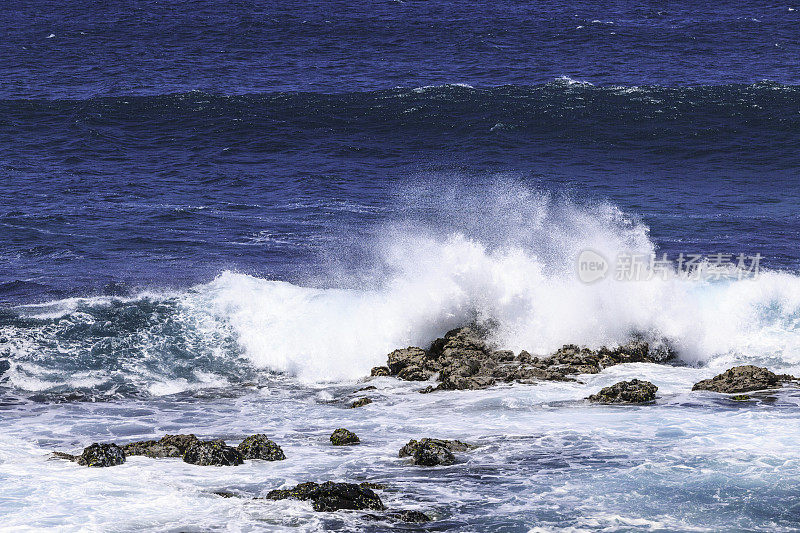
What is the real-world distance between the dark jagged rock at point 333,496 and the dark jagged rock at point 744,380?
23.3 feet

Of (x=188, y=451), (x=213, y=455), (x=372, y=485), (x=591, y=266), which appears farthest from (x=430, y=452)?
(x=591, y=266)

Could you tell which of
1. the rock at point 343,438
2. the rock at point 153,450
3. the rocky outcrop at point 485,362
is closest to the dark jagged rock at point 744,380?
the rocky outcrop at point 485,362

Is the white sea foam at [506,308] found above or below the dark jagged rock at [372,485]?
above

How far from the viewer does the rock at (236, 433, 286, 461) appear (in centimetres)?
1286

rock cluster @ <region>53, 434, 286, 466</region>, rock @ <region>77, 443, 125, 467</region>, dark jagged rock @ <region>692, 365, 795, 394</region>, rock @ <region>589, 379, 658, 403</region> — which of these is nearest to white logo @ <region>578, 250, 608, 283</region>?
dark jagged rock @ <region>692, 365, 795, 394</region>

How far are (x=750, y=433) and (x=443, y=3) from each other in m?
60.9

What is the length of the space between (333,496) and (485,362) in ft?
21.8

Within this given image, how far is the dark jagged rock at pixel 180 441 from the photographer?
42.9ft

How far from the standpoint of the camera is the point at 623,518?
10.6 m

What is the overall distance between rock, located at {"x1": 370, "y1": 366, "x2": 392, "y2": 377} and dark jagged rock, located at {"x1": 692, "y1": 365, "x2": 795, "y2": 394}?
549 cm

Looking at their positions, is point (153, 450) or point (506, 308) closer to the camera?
point (153, 450)

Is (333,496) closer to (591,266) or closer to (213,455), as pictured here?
(213,455)

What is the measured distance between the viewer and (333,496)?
434 inches

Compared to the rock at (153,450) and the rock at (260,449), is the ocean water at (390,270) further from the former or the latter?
the rock at (153,450)
